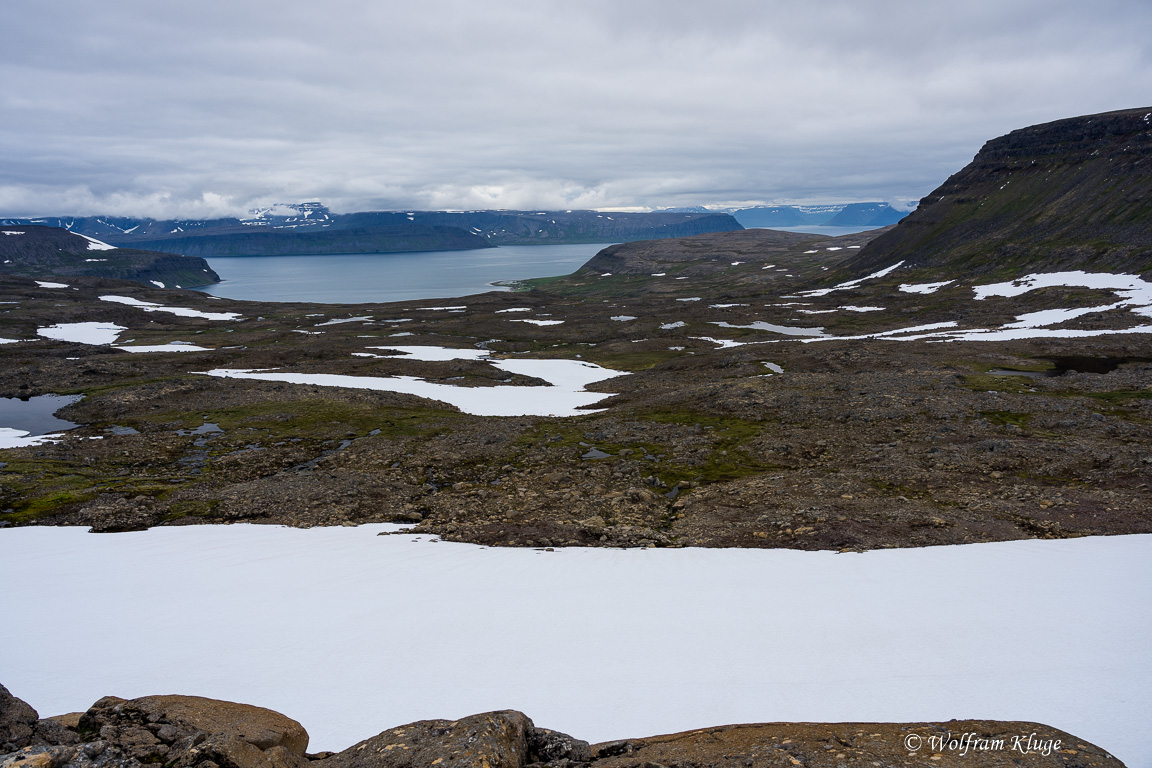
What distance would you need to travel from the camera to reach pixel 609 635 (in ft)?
52.0

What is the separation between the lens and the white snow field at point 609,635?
1255 cm

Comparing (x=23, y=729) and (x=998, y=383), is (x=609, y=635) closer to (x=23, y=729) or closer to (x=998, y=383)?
(x=23, y=729)

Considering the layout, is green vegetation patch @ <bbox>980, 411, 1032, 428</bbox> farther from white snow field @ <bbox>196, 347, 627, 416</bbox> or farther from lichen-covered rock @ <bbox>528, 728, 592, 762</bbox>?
lichen-covered rock @ <bbox>528, 728, 592, 762</bbox>

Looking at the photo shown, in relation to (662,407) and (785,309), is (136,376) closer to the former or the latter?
(662,407)

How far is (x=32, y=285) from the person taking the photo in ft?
535

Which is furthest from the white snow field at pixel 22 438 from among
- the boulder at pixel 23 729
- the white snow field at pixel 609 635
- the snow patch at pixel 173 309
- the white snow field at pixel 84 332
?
the snow patch at pixel 173 309

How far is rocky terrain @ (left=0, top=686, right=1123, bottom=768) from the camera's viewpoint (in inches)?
337

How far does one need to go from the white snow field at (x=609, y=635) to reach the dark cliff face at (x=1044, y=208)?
111m

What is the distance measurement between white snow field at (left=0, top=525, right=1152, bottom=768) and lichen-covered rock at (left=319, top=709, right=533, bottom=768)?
2.81 m

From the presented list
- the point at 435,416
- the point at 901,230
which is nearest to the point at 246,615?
the point at 435,416

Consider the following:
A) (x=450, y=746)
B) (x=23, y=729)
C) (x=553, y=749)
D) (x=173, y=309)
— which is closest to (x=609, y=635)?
(x=553, y=749)

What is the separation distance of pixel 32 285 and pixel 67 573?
646 ft

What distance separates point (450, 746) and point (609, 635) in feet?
25.0

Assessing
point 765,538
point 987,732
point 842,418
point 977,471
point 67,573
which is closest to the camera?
point 987,732
